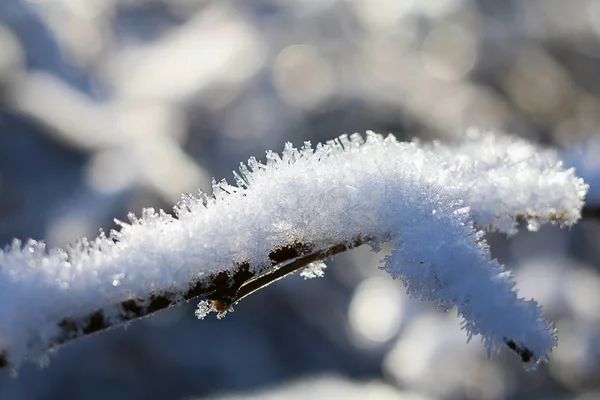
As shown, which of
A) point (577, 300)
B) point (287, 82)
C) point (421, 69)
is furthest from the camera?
point (421, 69)

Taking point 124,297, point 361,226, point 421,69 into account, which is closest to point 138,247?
point 124,297

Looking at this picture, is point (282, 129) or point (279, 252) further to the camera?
point (282, 129)

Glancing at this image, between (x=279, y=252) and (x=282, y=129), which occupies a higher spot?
(x=282, y=129)

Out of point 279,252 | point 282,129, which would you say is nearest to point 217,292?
point 279,252

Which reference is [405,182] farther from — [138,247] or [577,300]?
[577,300]

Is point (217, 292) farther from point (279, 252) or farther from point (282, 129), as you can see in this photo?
point (282, 129)

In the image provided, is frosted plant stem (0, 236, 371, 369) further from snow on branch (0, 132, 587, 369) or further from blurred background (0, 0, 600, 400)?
blurred background (0, 0, 600, 400)

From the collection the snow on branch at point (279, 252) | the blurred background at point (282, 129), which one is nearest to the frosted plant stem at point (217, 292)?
the snow on branch at point (279, 252)

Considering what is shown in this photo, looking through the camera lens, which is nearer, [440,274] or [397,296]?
[440,274]
